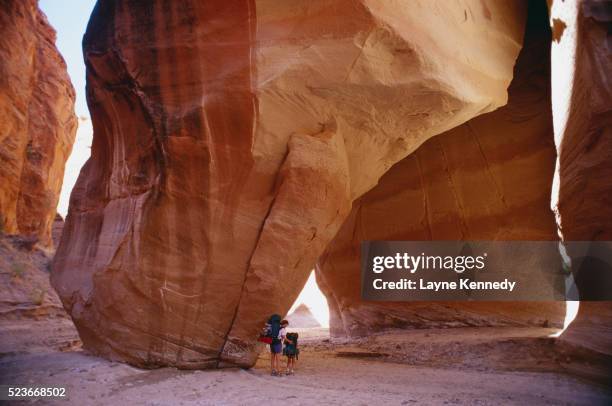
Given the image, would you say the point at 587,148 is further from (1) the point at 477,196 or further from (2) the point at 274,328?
(1) the point at 477,196

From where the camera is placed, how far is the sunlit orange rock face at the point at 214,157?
6.14 meters

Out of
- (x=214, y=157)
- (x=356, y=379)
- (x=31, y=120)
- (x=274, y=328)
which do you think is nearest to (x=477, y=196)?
(x=356, y=379)

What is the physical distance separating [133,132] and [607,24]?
6512 millimetres

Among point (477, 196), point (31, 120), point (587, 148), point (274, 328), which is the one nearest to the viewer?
point (587, 148)

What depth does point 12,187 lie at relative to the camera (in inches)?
581

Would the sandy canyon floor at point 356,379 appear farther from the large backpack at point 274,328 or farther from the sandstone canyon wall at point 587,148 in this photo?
the sandstone canyon wall at point 587,148

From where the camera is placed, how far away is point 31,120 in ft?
55.7

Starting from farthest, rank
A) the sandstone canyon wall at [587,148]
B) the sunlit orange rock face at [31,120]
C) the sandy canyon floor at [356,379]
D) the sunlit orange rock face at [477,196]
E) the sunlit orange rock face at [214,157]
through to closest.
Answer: the sunlit orange rock face at [31,120] < the sunlit orange rock face at [477,196] < the sunlit orange rock face at [214,157] < the sandstone canyon wall at [587,148] < the sandy canyon floor at [356,379]

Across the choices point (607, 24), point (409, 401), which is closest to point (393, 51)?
point (607, 24)

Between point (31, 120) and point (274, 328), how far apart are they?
1511cm

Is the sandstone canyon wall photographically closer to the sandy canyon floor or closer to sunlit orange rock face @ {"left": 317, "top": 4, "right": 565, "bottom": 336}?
the sandy canyon floor

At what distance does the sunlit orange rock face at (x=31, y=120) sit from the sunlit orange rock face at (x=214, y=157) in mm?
8979

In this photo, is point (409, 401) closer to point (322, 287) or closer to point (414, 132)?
point (414, 132)

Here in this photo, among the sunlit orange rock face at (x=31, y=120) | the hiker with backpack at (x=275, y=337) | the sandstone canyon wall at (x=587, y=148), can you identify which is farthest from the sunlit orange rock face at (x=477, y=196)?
the sunlit orange rock face at (x=31, y=120)
